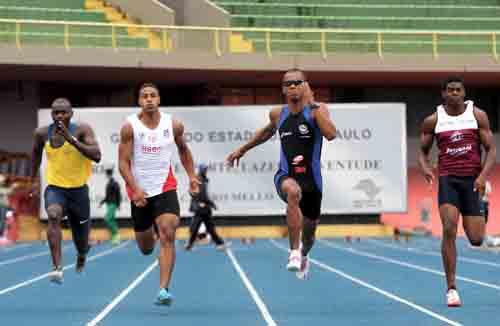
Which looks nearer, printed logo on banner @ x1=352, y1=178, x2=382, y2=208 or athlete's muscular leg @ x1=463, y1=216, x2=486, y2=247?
athlete's muscular leg @ x1=463, y1=216, x2=486, y2=247

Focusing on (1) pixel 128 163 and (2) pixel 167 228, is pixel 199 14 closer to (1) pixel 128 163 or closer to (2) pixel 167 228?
(1) pixel 128 163

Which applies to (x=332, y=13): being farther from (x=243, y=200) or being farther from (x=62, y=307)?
(x=62, y=307)

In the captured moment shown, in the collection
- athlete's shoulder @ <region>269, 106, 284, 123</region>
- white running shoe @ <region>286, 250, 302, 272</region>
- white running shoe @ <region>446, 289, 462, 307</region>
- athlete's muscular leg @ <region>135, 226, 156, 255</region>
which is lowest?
white running shoe @ <region>446, 289, 462, 307</region>

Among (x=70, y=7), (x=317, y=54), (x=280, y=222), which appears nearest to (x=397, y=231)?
(x=280, y=222)

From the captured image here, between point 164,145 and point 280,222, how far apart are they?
23.6m

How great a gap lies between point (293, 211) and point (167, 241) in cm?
121

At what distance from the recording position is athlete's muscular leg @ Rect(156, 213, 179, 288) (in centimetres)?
1103

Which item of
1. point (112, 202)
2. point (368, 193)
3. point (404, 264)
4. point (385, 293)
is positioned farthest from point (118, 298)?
point (368, 193)

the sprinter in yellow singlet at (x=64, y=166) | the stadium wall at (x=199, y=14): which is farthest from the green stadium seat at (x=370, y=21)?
the sprinter in yellow singlet at (x=64, y=166)

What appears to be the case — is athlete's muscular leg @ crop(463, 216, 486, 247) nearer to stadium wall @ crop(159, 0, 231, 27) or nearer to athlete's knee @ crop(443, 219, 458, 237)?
athlete's knee @ crop(443, 219, 458, 237)

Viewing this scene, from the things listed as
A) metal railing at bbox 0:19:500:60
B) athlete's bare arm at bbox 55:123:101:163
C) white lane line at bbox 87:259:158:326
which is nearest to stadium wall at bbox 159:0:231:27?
metal railing at bbox 0:19:500:60

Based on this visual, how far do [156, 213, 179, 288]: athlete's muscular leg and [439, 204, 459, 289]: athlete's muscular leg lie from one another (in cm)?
255

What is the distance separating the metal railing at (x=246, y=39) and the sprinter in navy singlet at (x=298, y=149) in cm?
2310

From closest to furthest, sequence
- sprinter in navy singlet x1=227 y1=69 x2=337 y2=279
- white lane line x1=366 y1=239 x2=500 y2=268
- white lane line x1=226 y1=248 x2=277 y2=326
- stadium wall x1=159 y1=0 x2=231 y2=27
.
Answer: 1. white lane line x1=226 y1=248 x2=277 y2=326
2. sprinter in navy singlet x1=227 y1=69 x2=337 y2=279
3. white lane line x1=366 y1=239 x2=500 y2=268
4. stadium wall x1=159 y1=0 x2=231 y2=27
